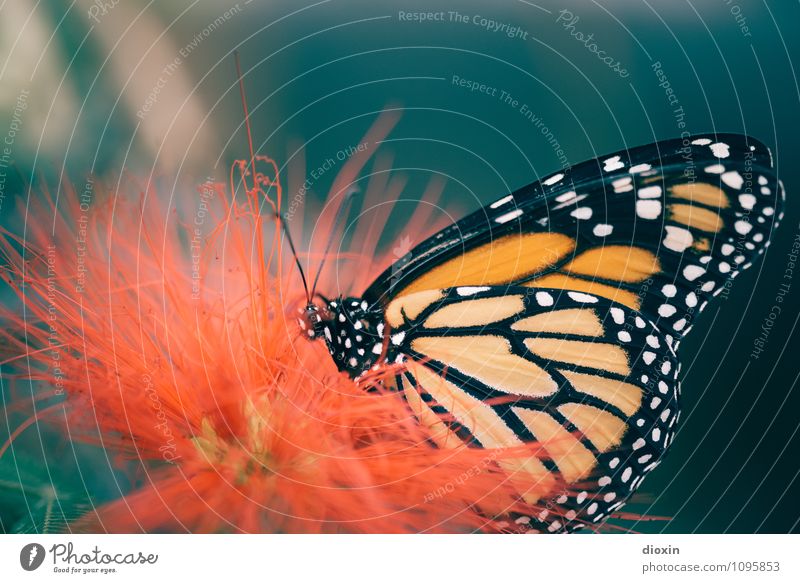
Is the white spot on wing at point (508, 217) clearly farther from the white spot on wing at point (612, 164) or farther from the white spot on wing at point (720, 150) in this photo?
the white spot on wing at point (720, 150)

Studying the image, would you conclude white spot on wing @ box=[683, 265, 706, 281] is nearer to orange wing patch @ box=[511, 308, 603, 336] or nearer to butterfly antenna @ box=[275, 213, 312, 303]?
orange wing patch @ box=[511, 308, 603, 336]

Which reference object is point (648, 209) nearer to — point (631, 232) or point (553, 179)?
point (631, 232)

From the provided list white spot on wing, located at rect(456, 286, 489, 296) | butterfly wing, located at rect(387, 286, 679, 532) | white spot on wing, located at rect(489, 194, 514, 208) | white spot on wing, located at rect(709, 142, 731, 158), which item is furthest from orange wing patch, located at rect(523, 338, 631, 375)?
white spot on wing, located at rect(709, 142, 731, 158)

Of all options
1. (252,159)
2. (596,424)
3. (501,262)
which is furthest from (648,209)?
(252,159)

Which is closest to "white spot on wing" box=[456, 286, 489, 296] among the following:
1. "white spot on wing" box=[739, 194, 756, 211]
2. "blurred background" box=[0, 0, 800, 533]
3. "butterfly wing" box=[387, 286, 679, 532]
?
"butterfly wing" box=[387, 286, 679, 532]

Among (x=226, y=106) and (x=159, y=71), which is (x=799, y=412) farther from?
(x=159, y=71)

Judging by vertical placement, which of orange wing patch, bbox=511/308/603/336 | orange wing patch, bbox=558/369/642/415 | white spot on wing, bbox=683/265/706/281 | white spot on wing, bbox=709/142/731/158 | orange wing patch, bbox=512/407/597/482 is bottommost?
orange wing patch, bbox=512/407/597/482

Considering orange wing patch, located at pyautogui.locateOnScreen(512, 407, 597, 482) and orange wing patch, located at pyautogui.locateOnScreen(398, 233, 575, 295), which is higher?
orange wing patch, located at pyautogui.locateOnScreen(398, 233, 575, 295)
